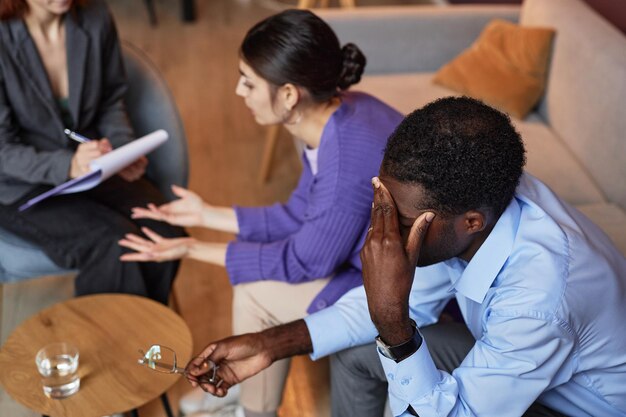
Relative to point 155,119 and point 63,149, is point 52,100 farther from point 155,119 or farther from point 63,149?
point 155,119

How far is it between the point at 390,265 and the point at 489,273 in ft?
0.65

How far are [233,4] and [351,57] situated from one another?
9.33 ft

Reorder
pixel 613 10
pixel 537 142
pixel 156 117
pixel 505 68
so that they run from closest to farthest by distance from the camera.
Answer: pixel 156 117 → pixel 537 142 → pixel 505 68 → pixel 613 10

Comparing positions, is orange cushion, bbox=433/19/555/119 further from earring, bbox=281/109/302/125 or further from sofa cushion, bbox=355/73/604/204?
earring, bbox=281/109/302/125

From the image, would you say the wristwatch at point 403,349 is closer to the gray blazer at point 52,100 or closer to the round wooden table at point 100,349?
the round wooden table at point 100,349

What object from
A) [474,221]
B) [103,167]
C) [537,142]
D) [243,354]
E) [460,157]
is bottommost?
[537,142]

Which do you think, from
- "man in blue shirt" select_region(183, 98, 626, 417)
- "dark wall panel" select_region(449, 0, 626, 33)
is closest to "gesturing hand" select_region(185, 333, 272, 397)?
"man in blue shirt" select_region(183, 98, 626, 417)

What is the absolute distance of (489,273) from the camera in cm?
129

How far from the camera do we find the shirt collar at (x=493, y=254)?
1.28 metres

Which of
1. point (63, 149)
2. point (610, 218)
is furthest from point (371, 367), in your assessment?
point (63, 149)

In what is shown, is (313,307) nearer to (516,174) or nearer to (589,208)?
(516,174)

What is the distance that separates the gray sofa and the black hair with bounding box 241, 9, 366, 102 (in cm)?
84

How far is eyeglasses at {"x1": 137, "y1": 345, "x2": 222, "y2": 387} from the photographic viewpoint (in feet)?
4.72

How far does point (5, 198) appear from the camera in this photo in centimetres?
191
